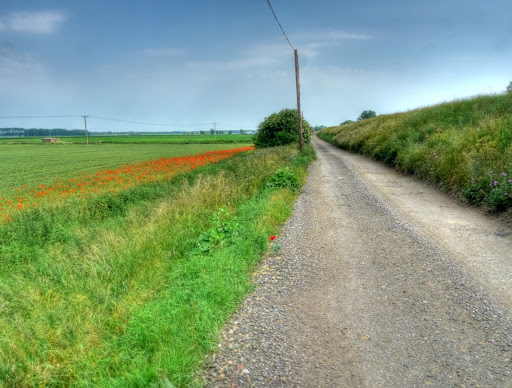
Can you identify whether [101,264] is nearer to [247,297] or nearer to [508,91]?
[247,297]

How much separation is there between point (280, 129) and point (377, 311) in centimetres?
2788

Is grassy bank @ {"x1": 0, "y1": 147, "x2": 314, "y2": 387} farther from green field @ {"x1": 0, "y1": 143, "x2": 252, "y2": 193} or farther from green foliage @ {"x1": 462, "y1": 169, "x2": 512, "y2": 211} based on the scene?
green field @ {"x1": 0, "y1": 143, "x2": 252, "y2": 193}

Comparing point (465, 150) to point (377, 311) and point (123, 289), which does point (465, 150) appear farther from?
point (123, 289)

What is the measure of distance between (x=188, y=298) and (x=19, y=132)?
240 m

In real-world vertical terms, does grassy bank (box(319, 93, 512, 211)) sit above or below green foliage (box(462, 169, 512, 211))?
above

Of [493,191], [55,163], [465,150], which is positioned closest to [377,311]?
[493,191]

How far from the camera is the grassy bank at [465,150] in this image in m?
8.62

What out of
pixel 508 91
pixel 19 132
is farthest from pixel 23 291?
pixel 19 132

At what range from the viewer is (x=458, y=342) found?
334cm

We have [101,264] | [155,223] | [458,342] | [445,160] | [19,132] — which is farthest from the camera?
[19,132]

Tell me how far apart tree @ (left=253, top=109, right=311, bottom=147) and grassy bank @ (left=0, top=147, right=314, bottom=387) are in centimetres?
2164

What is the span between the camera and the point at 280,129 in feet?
101

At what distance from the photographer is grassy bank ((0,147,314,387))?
125 inches

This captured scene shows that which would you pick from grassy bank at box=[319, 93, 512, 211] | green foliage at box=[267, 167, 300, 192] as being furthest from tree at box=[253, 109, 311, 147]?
green foliage at box=[267, 167, 300, 192]
